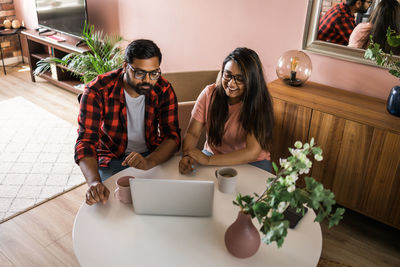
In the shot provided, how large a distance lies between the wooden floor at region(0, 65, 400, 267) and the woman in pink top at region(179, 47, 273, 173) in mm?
725

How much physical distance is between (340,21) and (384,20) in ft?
0.80

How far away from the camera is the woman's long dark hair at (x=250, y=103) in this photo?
66.2 inches

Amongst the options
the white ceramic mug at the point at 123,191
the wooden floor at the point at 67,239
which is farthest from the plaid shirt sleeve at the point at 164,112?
the wooden floor at the point at 67,239

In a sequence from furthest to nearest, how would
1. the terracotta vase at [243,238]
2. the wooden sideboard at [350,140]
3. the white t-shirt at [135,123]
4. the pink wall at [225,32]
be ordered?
the pink wall at [225,32], the wooden sideboard at [350,140], the white t-shirt at [135,123], the terracotta vase at [243,238]

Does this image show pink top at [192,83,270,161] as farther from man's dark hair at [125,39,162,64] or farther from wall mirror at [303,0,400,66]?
wall mirror at [303,0,400,66]

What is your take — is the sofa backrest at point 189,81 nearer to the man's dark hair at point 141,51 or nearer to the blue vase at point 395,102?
the man's dark hair at point 141,51

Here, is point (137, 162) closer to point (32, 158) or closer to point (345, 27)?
point (345, 27)

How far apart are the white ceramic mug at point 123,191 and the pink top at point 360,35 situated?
164cm

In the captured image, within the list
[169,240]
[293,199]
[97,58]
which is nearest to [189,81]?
[97,58]

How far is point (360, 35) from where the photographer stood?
222 cm

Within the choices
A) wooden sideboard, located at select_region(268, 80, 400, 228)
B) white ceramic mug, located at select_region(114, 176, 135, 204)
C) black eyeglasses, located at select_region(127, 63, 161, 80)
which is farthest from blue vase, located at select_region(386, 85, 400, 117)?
white ceramic mug, located at select_region(114, 176, 135, 204)

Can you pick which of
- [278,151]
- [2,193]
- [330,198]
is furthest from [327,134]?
[2,193]

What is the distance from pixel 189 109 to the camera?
223cm

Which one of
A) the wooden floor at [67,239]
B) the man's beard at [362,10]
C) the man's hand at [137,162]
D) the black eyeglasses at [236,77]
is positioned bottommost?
the wooden floor at [67,239]
